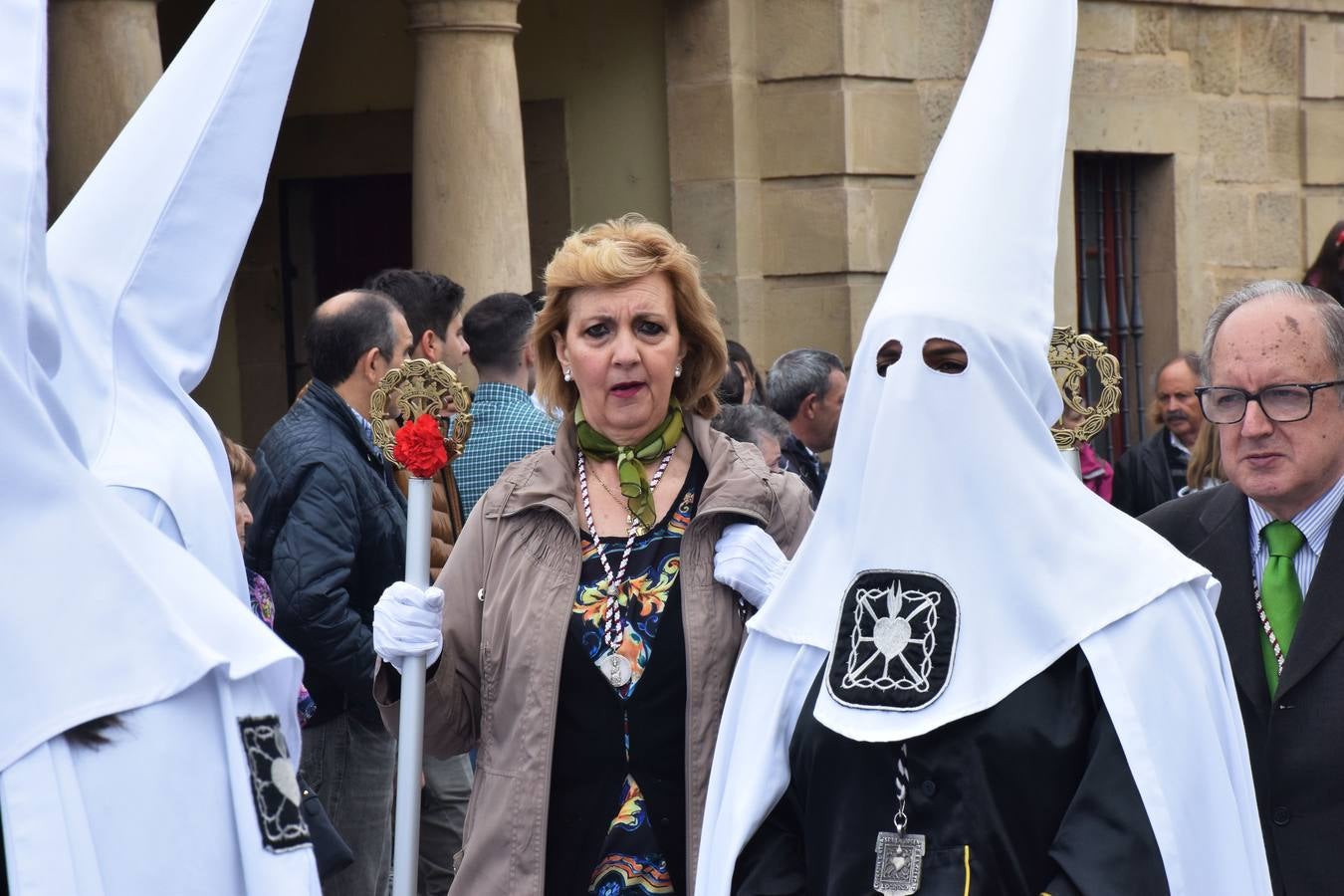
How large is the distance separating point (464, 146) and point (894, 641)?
621 centimetres

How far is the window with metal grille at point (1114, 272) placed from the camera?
12.1 metres

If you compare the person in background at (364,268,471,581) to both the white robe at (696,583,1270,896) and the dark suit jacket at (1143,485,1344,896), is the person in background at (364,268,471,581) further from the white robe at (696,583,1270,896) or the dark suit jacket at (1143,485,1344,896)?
the white robe at (696,583,1270,896)

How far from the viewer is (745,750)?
11.2 feet

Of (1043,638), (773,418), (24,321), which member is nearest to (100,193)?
(24,321)

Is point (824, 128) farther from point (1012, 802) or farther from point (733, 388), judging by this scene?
point (1012, 802)

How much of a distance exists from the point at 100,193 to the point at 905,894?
167 cm

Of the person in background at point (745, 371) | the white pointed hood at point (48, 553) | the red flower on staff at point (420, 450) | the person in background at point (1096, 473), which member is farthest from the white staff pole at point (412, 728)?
the person in background at point (1096, 473)

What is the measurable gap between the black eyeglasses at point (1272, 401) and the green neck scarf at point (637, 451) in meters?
1.04

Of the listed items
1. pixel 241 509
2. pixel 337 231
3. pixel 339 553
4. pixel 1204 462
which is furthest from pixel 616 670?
pixel 337 231

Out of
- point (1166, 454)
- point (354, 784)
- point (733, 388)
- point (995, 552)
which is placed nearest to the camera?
point (995, 552)

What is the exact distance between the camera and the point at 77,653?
2469 millimetres

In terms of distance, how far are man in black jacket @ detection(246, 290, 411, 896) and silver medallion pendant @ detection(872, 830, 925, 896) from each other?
97.4 inches

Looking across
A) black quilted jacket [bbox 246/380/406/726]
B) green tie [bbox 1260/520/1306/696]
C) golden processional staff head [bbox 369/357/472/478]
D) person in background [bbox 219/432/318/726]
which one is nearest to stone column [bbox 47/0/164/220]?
black quilted jacket [bbox 246/380/406/726]

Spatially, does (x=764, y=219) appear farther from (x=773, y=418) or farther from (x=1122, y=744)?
(x=1122, y=744)
